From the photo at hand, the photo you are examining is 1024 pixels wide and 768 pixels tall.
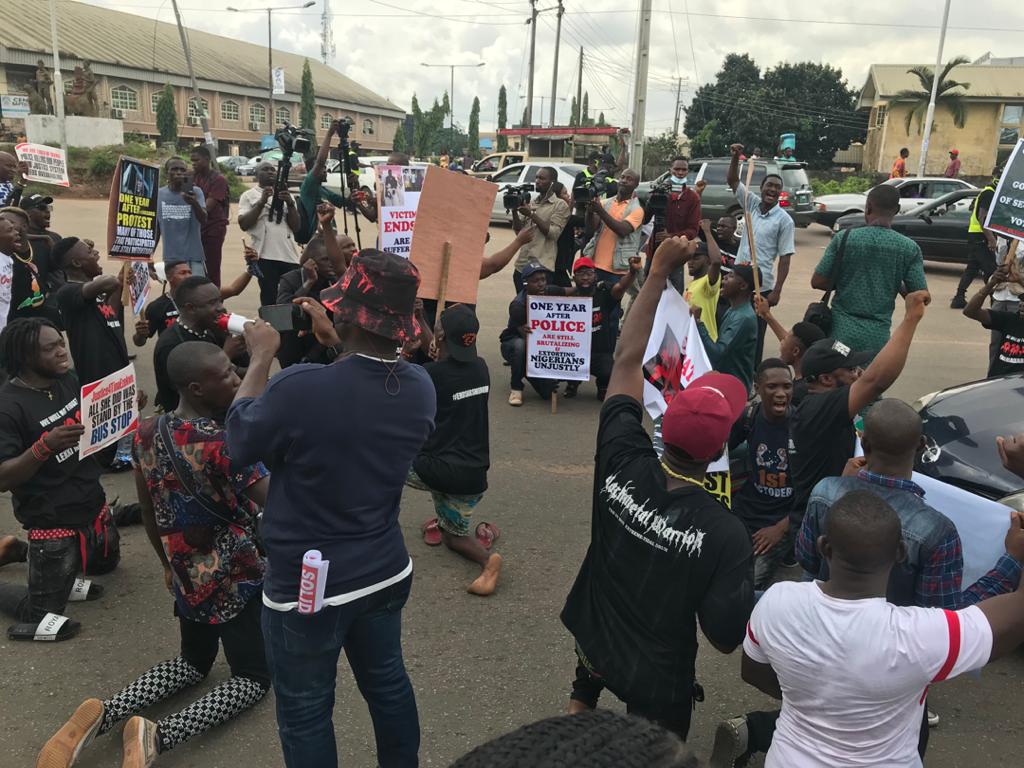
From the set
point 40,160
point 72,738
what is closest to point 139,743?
point 72,738

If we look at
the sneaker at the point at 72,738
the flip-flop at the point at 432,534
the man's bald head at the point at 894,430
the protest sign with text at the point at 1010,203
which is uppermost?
the protest sign with text at the point at 1010,203

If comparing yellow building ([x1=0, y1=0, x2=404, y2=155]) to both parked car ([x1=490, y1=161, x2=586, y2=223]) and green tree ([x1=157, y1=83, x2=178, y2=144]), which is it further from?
parked car ([x1=490, y1=161, x2=586, y2=223])

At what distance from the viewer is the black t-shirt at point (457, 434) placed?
14.7 ft

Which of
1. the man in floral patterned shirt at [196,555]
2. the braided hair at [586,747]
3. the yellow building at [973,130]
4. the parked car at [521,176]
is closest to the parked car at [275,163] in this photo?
the parked car at [521,176]

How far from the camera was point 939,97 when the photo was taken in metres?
36.4

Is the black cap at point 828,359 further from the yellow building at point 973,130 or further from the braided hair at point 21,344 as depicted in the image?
the yellow building at point 973,130

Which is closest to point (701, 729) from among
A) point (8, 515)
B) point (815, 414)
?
point (815, 414)

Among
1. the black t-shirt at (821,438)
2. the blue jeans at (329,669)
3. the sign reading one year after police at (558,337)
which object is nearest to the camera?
the blue jeans at (329,669)

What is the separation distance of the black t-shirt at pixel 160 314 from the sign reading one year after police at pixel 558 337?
334 cm

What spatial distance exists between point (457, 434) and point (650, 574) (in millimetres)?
2307

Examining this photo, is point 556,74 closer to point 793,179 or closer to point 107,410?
point 793,179

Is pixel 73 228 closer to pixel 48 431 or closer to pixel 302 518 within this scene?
pixel 48 431

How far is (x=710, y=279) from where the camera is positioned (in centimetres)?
621

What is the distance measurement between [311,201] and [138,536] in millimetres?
3973
